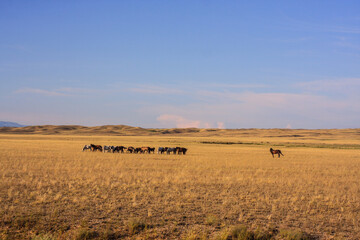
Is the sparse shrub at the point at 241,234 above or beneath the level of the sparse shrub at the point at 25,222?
beneath

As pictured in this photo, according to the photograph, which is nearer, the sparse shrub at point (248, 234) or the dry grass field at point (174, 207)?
the sparse shrub at point (248, 234)

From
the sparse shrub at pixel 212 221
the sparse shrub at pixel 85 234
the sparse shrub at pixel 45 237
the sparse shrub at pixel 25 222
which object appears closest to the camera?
the sparse shrub at pixel 45 237

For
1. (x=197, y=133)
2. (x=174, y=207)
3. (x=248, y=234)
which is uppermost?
(x=197, y=133)

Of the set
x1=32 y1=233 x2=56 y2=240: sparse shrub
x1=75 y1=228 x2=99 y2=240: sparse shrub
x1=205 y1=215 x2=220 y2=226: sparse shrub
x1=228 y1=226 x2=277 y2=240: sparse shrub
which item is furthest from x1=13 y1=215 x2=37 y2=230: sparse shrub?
x1=228 y1=226 x2=277 y2=240: sparse shrub

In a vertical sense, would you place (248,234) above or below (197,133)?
below

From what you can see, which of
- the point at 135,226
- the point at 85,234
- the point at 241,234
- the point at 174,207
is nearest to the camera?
the point at 85,234

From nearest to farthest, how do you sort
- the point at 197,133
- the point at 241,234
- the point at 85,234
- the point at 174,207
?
the point at 85,234 < the point at 241,234 < the point at 174,207 < the point at 197,133

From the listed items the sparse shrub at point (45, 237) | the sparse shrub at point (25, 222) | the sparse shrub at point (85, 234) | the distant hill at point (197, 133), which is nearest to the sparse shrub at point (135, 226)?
the sparse shrub at point (85, 234)

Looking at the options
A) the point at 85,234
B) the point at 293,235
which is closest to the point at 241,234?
the point at 293,235

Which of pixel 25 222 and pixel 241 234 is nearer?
pixel 241 234

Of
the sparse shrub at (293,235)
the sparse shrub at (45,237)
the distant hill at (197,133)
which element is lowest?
the sparse shrub at (293,235)

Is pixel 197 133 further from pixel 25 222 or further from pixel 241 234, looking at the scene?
pixel 241 234

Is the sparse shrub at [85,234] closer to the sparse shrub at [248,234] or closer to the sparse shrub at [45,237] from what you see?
the sparse shrub at [45,237]

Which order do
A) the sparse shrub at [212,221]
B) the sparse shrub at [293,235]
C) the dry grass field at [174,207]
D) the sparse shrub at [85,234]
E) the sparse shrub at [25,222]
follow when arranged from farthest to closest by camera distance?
1. the sparse shrub at [212,221]
2. the sparse shrub at [25,222]
3. the dry grass field at [174,207]
4. the sparse shrub at [293,235]
5. the sparse shrub at [85,234]
